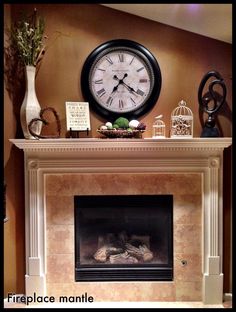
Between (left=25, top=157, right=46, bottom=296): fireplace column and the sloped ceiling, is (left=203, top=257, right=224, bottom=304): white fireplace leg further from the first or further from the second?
the sloped ceiling

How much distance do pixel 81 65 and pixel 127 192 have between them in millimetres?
1074

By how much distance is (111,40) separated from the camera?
2695 millimetres

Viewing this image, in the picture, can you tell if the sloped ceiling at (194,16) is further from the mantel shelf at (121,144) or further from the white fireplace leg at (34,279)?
the white fireplace leg at (34,279)

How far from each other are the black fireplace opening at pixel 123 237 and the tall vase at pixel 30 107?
64 centimetres

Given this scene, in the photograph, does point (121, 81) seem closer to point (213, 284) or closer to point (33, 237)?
point (33, 237)

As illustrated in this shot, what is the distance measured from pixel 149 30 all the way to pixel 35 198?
160cm

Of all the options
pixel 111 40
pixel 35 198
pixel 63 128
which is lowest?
pixel 35 198

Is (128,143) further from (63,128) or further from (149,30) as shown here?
(149,30)

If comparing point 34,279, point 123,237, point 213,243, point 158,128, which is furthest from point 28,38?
point 213,243

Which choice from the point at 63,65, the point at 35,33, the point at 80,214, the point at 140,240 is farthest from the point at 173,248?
the point at 35,33

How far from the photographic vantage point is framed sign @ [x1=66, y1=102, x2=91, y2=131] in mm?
2627

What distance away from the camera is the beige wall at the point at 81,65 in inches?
106

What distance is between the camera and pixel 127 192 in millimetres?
2711

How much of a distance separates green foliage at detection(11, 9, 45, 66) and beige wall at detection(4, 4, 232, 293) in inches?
3.7
